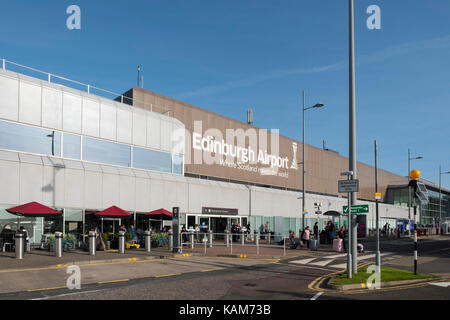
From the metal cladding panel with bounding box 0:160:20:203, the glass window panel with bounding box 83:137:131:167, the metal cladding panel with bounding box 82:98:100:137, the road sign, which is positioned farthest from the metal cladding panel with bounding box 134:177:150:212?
the road sign

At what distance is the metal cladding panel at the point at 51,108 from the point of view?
2462cm

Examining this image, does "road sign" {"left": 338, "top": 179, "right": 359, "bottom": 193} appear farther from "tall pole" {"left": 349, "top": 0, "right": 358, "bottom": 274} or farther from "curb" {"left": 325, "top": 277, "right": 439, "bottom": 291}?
"curb" {"left": 325, "top": 277, "right": 439, "bottom": 291}

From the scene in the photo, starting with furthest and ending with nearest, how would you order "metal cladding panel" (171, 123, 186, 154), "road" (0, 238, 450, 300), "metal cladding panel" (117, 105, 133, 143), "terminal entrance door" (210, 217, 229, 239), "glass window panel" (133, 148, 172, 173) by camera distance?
"terminal entrance door" (210, 217, 229, 239)
"metal cladding panel" (171, 123, 186, 154)
"glass window panel" (133, 148, 172, 173)
"metal cladding panel" (117, 105, 133, 143)
"road" (0, 238, 450, 300)

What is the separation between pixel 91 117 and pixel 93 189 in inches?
192

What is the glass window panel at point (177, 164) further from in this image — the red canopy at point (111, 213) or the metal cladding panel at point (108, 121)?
the red canopy at point (111, 213)

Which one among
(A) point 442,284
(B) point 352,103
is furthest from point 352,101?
(A) point 442,284

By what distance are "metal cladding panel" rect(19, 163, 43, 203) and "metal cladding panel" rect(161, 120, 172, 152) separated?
428 inches

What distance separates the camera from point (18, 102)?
Result: 23.4 metres

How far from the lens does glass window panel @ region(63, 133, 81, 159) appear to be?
25.7 meters

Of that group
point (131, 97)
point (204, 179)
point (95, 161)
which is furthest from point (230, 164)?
point (95, 161)

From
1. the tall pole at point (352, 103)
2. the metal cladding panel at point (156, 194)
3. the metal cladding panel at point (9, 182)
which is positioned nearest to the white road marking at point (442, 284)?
the tall pole at point (352, 103)

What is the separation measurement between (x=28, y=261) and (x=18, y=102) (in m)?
10.3
